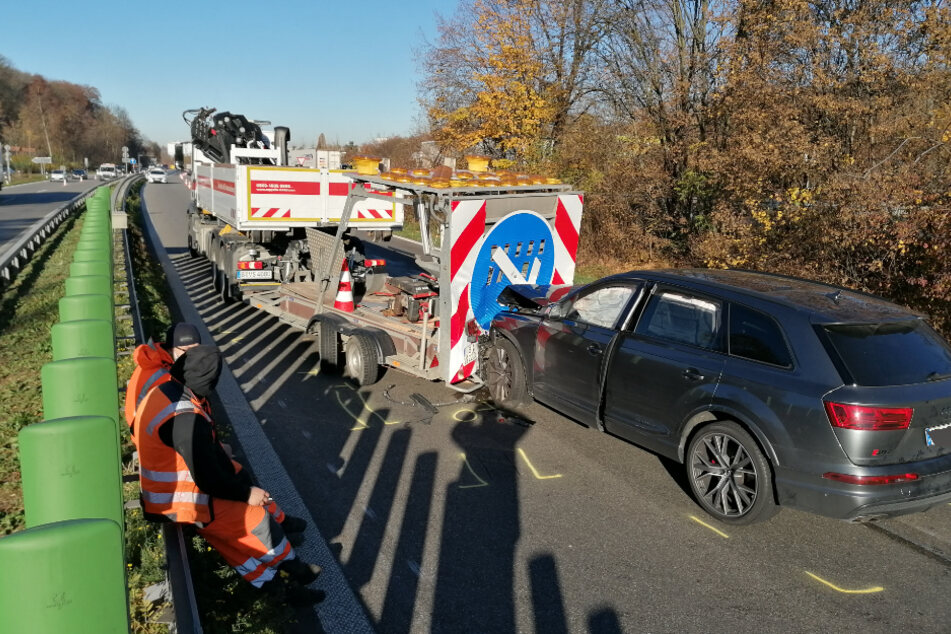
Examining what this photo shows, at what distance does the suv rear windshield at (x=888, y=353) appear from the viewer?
403 centimetres

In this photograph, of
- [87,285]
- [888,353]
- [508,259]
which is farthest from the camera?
[508,259]

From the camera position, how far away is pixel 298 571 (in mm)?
3615

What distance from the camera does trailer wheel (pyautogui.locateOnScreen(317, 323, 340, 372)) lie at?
735 cm

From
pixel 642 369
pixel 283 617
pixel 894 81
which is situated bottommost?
pixel 283 617

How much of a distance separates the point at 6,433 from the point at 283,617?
3.32 m

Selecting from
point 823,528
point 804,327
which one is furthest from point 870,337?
point 823,528

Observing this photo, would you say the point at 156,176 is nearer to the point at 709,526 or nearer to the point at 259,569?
the point at 259,569

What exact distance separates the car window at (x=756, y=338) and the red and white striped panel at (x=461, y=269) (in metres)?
2.52

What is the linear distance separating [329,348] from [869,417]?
5253mm

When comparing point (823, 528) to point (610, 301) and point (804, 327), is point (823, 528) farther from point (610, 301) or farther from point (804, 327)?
point (610, 301)

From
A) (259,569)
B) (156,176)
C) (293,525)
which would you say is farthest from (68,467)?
(156,176)

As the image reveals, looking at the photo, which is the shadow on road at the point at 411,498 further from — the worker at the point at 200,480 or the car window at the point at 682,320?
the car window at the point at 682,320

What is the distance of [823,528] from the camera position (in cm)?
465

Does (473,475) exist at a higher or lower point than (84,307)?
lower
